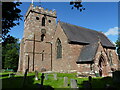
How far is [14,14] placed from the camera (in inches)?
443

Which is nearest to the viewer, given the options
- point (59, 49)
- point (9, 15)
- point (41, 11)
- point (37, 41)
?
point (9, 15)

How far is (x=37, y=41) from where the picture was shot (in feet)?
80.6

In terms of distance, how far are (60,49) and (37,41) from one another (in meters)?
5.08

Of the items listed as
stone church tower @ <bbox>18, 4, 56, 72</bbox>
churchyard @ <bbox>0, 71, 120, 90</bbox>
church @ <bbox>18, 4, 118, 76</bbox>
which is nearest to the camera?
churchyard @ <bbox>0, 71, 120, 90</bbox>

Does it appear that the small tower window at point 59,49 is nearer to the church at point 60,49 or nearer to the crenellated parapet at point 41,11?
the church at point 60,49

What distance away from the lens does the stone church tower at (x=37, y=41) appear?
75.8ft

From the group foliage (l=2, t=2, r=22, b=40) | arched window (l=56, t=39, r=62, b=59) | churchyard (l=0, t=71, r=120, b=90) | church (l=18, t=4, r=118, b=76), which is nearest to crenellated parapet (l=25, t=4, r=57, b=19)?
church (l=18, t=4, r=118, b=76)

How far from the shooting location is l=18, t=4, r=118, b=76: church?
18.7m

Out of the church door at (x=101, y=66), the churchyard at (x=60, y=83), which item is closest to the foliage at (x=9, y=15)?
the churchyard at (x=60, y=83)

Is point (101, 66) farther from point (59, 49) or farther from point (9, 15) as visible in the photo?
point (9, 15)

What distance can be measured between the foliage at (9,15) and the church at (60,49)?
1061cm

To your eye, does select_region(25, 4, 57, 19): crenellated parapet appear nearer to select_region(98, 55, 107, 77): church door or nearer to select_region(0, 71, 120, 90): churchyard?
select_region(98, 55, 107, 77): church door

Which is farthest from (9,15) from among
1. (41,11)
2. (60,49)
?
(41,11)

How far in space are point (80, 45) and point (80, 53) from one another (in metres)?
1.48
